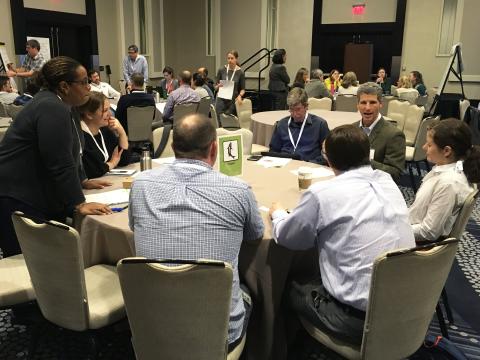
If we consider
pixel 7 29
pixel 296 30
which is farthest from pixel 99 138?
pixel 296 30

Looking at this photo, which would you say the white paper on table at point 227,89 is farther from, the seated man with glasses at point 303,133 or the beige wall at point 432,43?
the beige wall at point 432,43

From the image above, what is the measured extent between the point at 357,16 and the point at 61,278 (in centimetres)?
1228

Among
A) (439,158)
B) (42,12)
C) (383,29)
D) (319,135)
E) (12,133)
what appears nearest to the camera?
(12,133)

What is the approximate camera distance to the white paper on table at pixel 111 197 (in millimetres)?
2476

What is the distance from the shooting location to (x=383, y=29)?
40.4 feet

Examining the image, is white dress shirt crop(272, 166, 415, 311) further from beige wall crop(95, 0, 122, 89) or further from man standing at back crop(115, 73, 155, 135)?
beige wall crop(95, 0, 122, 89)

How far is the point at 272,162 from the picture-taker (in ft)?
11.2

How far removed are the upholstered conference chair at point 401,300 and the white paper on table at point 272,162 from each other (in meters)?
1.64

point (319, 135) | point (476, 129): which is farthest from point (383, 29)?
point (319, 135)

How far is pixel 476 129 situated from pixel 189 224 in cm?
587

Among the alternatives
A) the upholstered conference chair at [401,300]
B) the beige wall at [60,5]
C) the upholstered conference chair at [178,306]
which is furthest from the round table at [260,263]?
the beige wall at [60,5]

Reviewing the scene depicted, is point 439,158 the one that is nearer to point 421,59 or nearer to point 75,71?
point 75,71

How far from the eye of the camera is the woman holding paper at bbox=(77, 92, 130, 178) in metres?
3.03

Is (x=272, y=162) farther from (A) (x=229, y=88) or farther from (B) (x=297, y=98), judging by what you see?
(A) (x=229, y=88)
